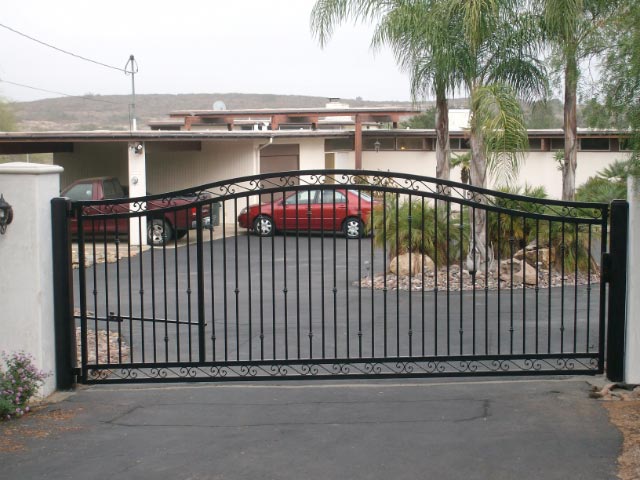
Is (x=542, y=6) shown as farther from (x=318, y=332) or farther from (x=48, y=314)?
(x=48, y=314)

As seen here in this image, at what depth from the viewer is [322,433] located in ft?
22.0

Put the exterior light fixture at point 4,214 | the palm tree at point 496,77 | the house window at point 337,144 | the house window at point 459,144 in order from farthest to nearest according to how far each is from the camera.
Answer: the house window at point 337,144 < the house window at point 459,144 < the palm tree at point 496,77 < the exterior light fixture at point 4,214

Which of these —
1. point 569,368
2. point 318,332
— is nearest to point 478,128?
point 318,332

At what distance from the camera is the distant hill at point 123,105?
300 ft

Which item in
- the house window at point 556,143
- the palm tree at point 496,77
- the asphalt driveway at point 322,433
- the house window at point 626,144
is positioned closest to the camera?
the asphalt driveway at point 322,433

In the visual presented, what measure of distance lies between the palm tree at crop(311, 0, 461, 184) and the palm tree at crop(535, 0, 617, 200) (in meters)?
1.88

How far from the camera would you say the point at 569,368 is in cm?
847

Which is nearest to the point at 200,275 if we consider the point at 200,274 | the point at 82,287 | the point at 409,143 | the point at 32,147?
the point at 200,274

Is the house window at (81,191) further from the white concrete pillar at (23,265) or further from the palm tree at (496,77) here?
the white concrete pillar at (23,265)

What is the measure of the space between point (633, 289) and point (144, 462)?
4.36m

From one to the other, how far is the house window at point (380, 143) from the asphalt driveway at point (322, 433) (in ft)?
77.0

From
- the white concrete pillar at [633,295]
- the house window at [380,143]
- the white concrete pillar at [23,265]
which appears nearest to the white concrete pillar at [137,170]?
the house window at [380,143]

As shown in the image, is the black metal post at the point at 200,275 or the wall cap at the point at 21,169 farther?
the black metal post at the point at 200,275

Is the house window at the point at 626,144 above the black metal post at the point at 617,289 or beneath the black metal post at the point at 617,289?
above
